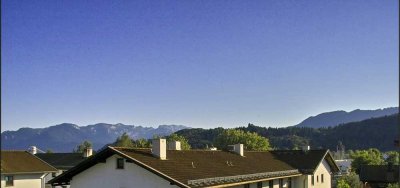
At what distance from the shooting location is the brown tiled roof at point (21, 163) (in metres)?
48.3

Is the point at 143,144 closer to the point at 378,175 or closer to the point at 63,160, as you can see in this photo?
the point at 63,160

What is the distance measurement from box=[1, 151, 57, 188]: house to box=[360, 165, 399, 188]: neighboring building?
166 feet

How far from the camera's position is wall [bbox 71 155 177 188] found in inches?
1137

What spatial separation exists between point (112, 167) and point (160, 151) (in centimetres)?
308

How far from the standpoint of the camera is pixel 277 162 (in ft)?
152

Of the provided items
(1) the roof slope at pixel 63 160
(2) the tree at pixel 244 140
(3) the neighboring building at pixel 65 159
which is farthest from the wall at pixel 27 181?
(2) the tree at pixel 244 140

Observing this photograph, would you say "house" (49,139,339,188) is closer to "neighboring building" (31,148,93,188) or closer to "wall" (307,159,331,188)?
"wall" (307,159,331,188)

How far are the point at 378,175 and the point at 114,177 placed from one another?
212 feet

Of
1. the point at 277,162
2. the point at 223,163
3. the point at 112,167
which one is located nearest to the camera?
the point at 112,167

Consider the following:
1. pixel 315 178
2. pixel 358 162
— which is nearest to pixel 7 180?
pixel 315 178

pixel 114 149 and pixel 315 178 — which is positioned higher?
pixel 114 149

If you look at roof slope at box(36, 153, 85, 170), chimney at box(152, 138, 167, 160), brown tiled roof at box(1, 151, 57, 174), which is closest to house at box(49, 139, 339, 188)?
chimney at box(152, 138, 167, 160)

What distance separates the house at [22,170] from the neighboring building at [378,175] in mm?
50699

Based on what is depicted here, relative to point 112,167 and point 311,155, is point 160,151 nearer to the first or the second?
point 112,167
